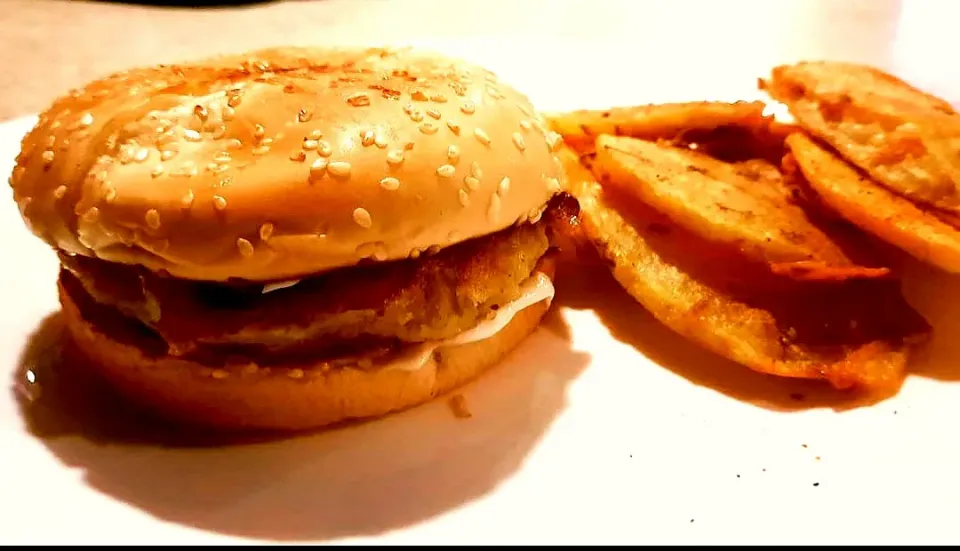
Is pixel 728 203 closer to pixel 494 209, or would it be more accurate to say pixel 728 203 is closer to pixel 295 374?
pixel 494 209

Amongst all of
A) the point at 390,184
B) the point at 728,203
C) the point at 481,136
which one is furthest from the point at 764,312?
the point at 390,184

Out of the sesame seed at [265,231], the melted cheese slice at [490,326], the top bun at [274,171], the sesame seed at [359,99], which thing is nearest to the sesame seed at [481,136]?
the top bun at [274,171]

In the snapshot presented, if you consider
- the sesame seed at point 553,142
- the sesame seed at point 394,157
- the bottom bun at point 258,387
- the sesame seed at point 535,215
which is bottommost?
the bottom bun at point 258,387

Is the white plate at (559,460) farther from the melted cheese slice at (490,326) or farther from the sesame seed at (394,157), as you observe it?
the sesame seed at (394,157)

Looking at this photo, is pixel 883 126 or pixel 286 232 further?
pixel 883 126

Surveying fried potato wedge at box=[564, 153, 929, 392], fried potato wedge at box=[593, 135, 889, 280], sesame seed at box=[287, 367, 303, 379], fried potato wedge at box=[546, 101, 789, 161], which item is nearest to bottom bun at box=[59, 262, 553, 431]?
sesame seed at box=[287, 367, 303, 379]

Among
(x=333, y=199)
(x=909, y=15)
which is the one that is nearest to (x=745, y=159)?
(x=333, y=199)
